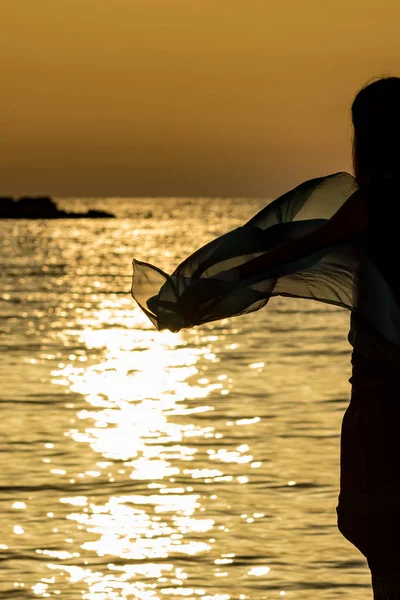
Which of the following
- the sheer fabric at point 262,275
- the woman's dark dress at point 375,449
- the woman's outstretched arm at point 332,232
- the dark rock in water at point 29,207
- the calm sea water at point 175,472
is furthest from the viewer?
the dark rock in water at point 29,207

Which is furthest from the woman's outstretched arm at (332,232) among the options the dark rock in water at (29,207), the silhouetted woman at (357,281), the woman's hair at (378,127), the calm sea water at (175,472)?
the dark rock in water at (29,207)

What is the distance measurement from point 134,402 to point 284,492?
7.95m

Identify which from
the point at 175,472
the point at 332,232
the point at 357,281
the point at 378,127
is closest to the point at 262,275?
the point at 357,281

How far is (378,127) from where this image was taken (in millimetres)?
3857

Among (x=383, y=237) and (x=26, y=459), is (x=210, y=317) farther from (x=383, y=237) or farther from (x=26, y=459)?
(x=26, y=459)

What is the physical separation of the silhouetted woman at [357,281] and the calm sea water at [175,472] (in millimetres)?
3957

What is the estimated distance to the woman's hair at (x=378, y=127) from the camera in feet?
12.6

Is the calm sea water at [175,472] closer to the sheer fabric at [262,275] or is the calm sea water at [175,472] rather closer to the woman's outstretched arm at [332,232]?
the sheer fabric at [262,275]

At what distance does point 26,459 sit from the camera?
1262 cm

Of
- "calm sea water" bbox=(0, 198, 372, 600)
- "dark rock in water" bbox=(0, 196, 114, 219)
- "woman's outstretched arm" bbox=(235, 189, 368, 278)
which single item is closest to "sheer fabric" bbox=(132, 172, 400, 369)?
"woman's outstretched arm" bbox=(235, 189, 368, 278)

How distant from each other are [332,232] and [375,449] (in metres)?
0.71

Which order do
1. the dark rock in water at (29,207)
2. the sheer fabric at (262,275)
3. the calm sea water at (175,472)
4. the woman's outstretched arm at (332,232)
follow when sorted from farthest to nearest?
the dark rock in water at (29,207) → the calm sea water at (175,472) → the sheer fabric at (262,275) → the woman's outstretched arm at (332,232)

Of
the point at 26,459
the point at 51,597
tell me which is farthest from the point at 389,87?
the point at 26,459

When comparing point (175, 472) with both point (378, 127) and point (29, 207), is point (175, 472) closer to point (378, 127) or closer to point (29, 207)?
point (378, 127)
